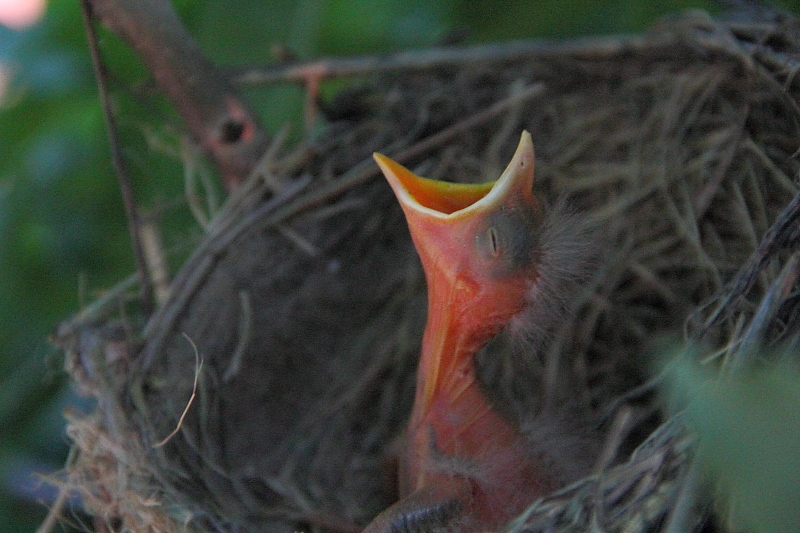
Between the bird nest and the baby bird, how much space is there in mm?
150

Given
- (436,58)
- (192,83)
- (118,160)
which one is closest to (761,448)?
(118,160)

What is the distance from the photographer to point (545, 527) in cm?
70

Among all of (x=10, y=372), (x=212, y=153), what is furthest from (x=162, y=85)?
(x=10, y=372)

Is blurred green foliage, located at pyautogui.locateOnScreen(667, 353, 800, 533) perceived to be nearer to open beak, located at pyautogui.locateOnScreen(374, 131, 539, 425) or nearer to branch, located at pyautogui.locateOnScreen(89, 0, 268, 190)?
open beak, located at pyautogui.locateOnScreen(374, 131, 539, 425)

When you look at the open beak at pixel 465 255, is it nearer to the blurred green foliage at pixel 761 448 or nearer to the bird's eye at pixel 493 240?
the bird's eye at pixel 493 240

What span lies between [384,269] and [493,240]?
1.82 feet

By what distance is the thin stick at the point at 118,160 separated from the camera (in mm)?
933

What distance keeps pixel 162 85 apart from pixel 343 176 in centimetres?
32

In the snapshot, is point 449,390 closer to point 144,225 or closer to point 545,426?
point 545,426

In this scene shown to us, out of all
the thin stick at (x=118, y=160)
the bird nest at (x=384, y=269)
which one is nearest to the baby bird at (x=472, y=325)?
the bird nest at (x=384, y=269)

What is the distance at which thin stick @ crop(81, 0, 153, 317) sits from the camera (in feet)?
3.06

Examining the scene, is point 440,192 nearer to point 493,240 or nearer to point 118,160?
point 493,240

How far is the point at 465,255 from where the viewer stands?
0.88m

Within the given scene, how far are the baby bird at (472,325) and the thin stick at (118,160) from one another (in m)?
0.37
